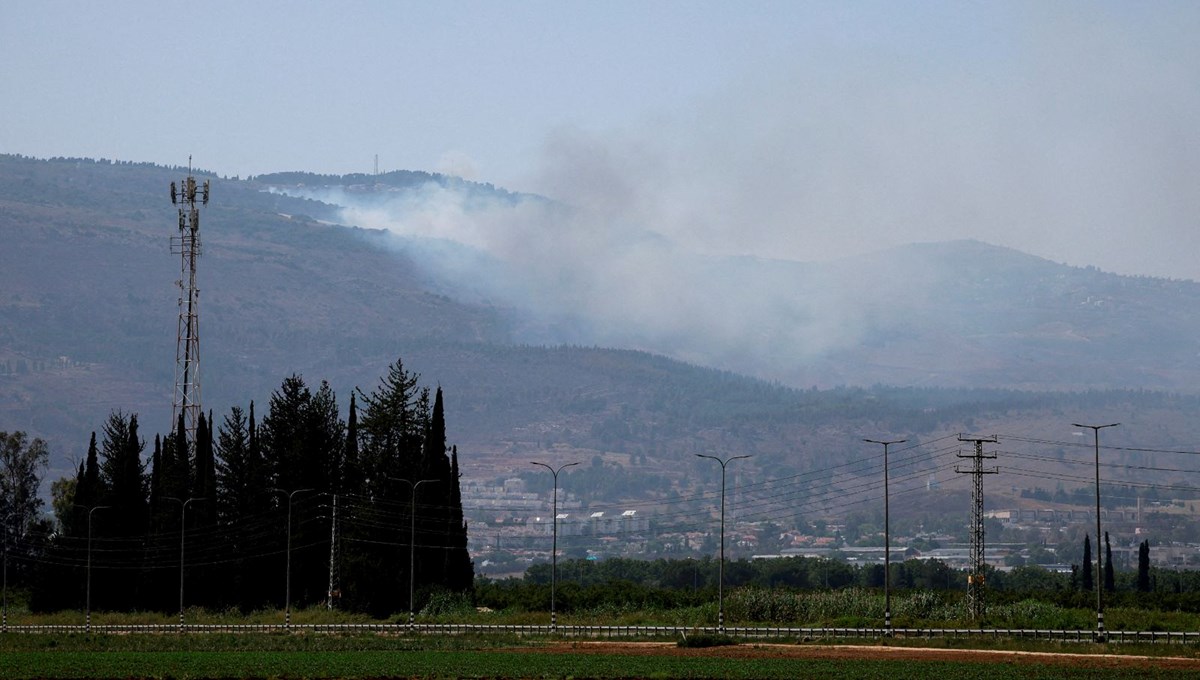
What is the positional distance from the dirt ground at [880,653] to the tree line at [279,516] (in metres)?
35.2

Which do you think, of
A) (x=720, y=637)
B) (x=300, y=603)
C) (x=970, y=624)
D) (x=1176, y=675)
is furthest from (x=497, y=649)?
(x=300, y=603)

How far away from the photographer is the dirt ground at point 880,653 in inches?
3110

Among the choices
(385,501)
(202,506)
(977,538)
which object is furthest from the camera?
(202,506)

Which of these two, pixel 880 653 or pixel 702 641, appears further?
pixel 702 641

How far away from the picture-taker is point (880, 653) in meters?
88.4

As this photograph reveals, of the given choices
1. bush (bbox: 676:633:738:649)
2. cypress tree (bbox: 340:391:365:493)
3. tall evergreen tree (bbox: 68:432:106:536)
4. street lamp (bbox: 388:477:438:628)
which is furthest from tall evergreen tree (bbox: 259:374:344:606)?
bush (bbox: 676:633:738:649)

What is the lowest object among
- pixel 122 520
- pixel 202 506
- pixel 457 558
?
pixel 457 558

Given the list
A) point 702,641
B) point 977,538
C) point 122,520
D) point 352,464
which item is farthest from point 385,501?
point 702,641

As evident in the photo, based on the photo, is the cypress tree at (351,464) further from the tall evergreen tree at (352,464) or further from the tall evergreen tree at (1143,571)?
the tall evergreen tree at (1143,571)

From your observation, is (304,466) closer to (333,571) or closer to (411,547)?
(333,571)

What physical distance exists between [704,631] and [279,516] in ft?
168

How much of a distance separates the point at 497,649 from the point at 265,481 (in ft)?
189

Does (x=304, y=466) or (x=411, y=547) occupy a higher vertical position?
(x=304, y=466)

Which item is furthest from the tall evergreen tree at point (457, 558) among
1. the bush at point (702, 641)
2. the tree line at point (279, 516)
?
the bush at point (702, 641)
